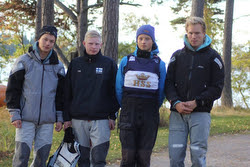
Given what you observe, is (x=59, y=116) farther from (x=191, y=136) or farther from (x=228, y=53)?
(x=228, y=53)

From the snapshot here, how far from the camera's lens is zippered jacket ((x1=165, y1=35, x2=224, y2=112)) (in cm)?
401

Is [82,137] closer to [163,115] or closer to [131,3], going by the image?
[163,115]

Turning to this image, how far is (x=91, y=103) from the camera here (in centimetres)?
418

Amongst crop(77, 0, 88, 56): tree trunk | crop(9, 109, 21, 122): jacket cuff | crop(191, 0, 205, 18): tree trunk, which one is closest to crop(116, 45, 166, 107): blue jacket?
crop(9, 109, 21, 122): jacket cuff

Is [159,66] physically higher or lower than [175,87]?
higher

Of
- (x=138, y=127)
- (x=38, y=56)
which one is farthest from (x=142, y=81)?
(x=38, y=56)

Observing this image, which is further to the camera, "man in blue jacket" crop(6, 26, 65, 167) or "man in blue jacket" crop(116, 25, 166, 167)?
"man in blue jacket" crop(116, 25, 166, 167)

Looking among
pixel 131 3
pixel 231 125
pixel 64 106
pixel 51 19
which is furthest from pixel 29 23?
pixel 64 106

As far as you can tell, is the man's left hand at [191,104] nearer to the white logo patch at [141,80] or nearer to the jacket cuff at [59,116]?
the white logo patch at [141,80]

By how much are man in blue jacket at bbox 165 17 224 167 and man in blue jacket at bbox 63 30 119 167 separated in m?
0.88

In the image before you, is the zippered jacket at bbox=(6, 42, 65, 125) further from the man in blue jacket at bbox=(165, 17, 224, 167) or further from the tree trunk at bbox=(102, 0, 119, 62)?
the tree trunk at bbox=(102, 0, 119, 62)

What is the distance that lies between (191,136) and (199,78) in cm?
76

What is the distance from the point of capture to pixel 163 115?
10742 millimetres

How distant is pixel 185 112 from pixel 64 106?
1.62 metres
